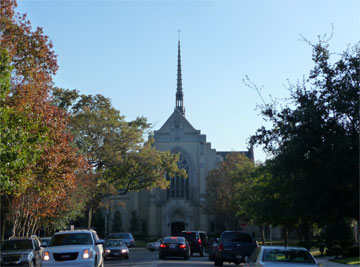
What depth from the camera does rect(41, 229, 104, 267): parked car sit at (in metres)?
15.8

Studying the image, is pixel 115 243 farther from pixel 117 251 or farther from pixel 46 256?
pixel 46 256

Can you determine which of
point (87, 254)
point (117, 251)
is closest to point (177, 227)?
point (117, 251)

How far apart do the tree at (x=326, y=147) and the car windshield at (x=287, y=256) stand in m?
4.01

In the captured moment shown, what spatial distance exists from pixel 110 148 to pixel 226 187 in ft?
77.3

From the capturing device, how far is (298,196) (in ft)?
57.1

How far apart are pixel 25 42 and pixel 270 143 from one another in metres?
12.2

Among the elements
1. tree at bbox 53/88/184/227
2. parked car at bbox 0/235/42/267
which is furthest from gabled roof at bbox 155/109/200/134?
parked car at bbox 0/235/42/267

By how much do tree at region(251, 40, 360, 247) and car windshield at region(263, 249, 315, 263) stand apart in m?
4.01

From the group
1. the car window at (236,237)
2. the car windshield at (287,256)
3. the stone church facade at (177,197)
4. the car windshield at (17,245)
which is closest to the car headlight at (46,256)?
the car windshield at (17,245)

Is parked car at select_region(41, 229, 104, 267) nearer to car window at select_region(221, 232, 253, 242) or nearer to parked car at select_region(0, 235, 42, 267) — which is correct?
parked car at select_region(0, 235, 42, 267)

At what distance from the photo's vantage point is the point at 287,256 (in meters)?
12.4

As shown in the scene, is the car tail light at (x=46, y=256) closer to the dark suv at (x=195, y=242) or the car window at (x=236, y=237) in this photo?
the car window at (x=236, y=237)

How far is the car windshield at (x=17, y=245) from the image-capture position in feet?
69.9

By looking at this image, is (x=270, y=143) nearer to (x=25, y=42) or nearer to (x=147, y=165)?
(x=25, y=42)
